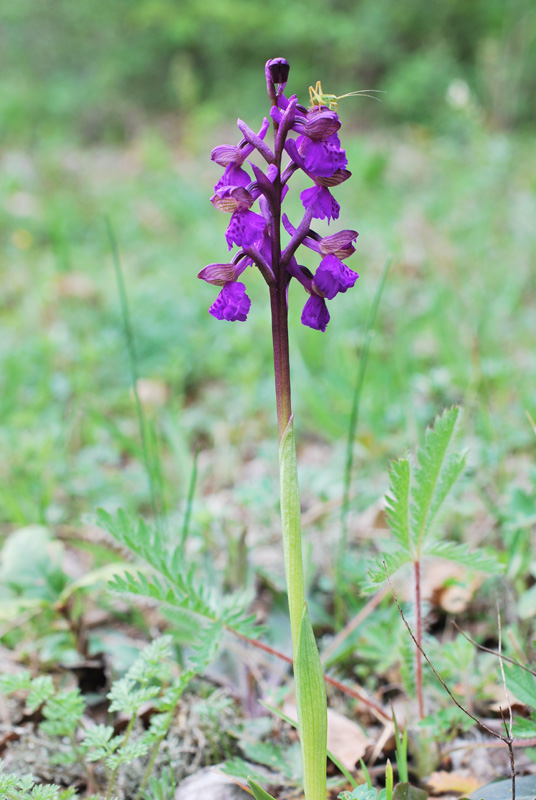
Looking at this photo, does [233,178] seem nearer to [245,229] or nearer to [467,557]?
[245,229]

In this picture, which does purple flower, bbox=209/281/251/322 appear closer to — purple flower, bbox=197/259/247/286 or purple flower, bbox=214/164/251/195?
purple flower, bbox=197/259/247/286

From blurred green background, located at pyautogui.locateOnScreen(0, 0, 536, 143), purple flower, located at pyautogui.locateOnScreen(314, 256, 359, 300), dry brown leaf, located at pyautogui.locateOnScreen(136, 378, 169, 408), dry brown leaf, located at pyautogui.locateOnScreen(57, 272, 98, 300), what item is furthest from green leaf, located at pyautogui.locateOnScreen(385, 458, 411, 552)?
blurred green background, located at pyautogui.locateOnScreen(0, 0, 536, 143)

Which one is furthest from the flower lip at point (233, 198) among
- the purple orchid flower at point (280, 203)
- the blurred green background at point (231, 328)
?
the blurred green background at point (231, 328)

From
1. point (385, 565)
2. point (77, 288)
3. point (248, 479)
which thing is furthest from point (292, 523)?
point (77, 288)

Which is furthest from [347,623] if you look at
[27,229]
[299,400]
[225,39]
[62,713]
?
[225,39]

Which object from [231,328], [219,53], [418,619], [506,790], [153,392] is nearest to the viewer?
[506,790]

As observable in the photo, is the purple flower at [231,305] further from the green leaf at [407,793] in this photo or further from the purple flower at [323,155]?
the green leaf at [407,793]

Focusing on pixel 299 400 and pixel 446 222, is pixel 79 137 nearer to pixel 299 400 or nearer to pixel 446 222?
pixel 446 222
